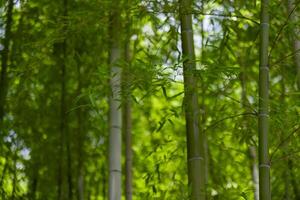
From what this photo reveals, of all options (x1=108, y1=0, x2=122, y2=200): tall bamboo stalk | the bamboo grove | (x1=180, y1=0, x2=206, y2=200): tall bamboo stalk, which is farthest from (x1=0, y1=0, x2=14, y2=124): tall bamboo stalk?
(x1=180, y1=0, x2=206, y2=200): tall bamboo stalk

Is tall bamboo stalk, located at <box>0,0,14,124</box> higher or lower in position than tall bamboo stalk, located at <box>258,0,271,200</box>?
higher

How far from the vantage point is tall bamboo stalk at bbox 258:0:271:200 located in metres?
2.36

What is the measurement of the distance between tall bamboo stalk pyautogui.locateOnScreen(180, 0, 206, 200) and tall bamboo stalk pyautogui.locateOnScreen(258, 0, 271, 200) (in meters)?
0.30

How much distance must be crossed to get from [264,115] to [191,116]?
39cm

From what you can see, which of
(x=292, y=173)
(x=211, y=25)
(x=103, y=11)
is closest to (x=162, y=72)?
(x=103, y=11)

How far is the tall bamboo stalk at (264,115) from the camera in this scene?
2359 mm

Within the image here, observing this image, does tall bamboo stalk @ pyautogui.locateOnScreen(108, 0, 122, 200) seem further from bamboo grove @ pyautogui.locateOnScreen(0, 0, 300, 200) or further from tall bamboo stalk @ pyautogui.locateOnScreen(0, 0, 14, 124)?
tall bamboo stalk @ pyautogui.locateOnScreen(0, 0, 14, 124)

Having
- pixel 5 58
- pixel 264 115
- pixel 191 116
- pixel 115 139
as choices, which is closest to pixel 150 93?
pixel 191 116

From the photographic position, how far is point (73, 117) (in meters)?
4.32

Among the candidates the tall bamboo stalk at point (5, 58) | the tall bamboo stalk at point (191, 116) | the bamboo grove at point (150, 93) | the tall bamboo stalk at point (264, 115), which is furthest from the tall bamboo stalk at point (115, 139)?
the tall bamboo stalk at point (264, 115)

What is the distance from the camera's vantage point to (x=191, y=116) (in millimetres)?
A: 2709

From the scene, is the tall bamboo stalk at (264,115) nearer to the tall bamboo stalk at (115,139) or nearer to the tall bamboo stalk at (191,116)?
the tall bamboo stalk at (191,116)

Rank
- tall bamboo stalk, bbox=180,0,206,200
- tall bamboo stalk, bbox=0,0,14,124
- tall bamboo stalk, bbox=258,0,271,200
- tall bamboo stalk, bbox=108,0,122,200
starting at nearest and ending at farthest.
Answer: tall bamboo stalk, bbox=258,0,271,200 < tall bamboo stalk, bbox=180,0,206,200 < tall bamboo stalk, bbox=108,0,122,200 < tall bamboo stalk, bbox=0,0,14,124

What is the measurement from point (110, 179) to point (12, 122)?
1110 mm
